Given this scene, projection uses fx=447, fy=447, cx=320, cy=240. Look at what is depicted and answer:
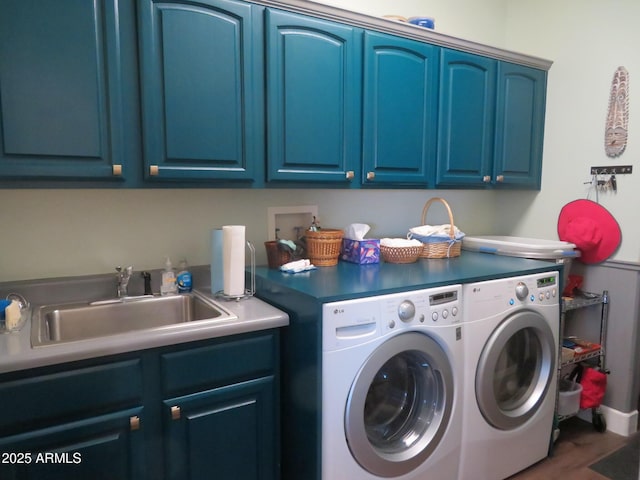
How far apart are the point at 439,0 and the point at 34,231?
8.32 feet

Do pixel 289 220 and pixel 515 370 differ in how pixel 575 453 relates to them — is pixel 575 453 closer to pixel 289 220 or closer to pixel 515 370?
pixel 515 370

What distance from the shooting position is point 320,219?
2.41 m

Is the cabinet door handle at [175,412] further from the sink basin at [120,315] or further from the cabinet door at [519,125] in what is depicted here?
the cabinet door at [519,125]

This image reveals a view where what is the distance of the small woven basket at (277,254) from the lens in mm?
2066

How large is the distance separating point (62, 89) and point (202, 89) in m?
0.46

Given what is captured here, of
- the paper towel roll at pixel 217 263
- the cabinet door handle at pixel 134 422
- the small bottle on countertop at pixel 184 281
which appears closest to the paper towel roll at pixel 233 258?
the paper towel roll at pixel 217 263

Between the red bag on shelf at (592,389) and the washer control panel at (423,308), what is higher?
the washer control panel at (423,308)

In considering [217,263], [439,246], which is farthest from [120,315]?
[439,246]

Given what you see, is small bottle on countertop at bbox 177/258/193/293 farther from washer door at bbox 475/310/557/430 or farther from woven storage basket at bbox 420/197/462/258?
washer door at bbox 475/310/557/430

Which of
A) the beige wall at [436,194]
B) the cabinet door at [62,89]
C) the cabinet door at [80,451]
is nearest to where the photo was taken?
the cabinet door at [80,451]

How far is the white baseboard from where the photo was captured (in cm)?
255

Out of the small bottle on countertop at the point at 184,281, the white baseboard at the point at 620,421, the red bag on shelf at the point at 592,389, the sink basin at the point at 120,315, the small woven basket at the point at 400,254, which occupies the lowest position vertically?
the white baseboard at the point at 620,421

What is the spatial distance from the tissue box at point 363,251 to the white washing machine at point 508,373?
0.49m

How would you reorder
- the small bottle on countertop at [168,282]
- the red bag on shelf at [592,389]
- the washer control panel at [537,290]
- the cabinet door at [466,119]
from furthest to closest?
the red bag on shelf at [592,389] → the cabinet door at [466,119] → the washer control panel at [537,290] → the small bottle on countertop at [168,282]
